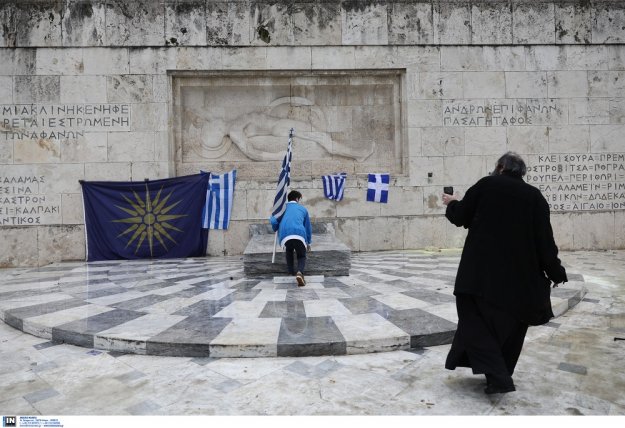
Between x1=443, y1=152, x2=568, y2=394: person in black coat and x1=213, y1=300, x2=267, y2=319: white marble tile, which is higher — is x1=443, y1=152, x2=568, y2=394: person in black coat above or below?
above

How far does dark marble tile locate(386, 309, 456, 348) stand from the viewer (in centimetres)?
471

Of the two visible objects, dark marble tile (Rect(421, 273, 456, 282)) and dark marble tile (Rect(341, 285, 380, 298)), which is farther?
dark marble tile (Rect(421, 273, 456, 282))

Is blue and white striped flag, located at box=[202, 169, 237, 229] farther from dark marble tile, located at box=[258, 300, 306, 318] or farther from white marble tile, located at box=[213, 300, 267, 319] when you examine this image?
dark marble tile, located at box=[258, 300, 306, 318]

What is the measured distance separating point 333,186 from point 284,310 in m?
6.69

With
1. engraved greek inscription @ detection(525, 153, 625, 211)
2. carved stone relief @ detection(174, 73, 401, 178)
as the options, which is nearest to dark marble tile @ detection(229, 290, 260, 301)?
carved stone relief @ detection(174, 73, 401, 178)

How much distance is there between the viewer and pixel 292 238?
716 cm

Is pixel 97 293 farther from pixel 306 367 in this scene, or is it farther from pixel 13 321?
pixel 306 367

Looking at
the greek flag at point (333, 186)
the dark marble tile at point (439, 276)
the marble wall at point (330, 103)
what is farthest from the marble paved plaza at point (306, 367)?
the marble wall at point (330, 103)

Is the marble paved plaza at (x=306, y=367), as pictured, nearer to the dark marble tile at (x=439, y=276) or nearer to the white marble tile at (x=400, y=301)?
the white marble tile at (x=400, y=301)

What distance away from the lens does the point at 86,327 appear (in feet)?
16.8

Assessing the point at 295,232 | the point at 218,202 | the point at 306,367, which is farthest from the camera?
the point at 218,202

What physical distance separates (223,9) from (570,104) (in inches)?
391

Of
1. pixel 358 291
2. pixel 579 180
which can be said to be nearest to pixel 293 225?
pixel 358 291

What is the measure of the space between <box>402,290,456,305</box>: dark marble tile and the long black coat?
2628 mm
